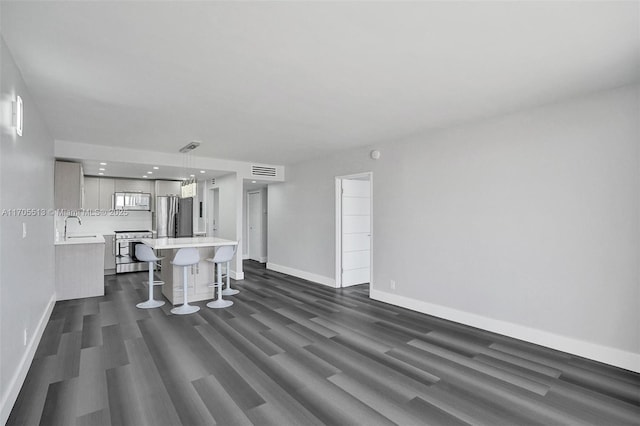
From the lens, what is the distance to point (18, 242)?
102 inches

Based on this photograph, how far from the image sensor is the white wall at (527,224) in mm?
3020

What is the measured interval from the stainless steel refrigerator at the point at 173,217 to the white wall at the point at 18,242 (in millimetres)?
4378

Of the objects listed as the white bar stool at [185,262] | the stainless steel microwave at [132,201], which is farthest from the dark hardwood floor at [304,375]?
the stainless steel microwave at [132,201]

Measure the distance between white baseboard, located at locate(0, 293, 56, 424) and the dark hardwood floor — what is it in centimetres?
6

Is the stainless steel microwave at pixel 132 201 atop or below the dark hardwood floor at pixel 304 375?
atop

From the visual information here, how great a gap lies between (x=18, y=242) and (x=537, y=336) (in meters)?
5.02

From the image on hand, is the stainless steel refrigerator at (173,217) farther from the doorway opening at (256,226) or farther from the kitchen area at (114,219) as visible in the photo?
the doorway opening at (256,226)

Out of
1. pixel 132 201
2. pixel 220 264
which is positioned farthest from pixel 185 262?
pixel 132 201

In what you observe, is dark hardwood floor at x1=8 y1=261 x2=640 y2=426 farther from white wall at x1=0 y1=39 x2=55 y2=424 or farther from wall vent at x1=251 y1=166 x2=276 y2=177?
wall vent at x1=251 y1=166 x2=276 y2=177

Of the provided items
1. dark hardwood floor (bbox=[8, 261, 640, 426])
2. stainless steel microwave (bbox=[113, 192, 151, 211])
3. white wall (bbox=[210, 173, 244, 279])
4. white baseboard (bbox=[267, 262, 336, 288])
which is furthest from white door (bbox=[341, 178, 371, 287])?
stainless steel microwave (bbox=[113, 192, 151, 211])

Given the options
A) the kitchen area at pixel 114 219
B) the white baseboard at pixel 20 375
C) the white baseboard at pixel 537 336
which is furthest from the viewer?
the kitchen area at pixel 114 219

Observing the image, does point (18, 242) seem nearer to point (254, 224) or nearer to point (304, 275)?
point (304, 275)

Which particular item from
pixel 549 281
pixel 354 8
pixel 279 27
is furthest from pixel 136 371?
pixel 549 281

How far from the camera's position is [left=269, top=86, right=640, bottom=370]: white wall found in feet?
9.91
